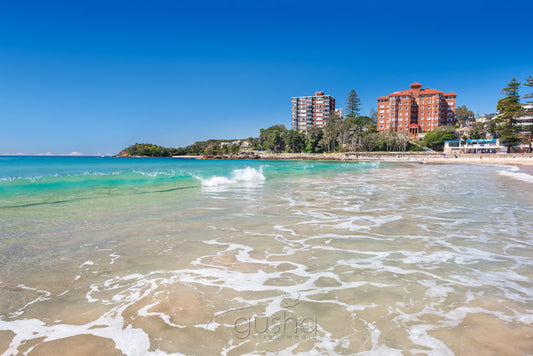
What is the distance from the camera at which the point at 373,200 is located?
12461 millimetres

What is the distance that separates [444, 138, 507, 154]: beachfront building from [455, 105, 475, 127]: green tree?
3119cm

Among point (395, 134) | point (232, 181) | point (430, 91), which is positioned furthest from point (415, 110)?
point (232, 181)

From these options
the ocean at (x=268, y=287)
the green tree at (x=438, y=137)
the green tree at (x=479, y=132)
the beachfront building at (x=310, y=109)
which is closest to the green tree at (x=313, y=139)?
the beachfront building at (x=310, y=109)

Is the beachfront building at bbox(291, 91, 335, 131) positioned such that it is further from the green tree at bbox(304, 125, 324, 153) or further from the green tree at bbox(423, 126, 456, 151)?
the green tree at bbox(423, 126, 456, 151)

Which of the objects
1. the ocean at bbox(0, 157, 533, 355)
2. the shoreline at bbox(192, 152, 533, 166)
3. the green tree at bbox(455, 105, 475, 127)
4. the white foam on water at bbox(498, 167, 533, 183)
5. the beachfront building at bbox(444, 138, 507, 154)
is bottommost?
the white foam on water at bbox(498, 167, 533, 183)

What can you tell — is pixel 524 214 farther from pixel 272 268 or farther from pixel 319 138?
pixel 319 138

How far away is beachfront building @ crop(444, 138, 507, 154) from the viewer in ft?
294

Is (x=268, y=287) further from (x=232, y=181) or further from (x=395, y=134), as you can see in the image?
(x=395, y=134)

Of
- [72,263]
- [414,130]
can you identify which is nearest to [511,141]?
[414,130]

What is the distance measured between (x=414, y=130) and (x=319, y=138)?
39374 mm

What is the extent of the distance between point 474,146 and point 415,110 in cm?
3355

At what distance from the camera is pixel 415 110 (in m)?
120

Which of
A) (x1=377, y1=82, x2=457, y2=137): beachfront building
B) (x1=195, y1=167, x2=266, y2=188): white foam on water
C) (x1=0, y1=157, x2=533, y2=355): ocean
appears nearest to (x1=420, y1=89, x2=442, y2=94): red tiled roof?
(x1=377, y1=82, x2=457, y2=137): beachfront building

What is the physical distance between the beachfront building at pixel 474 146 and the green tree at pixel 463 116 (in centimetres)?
3119
